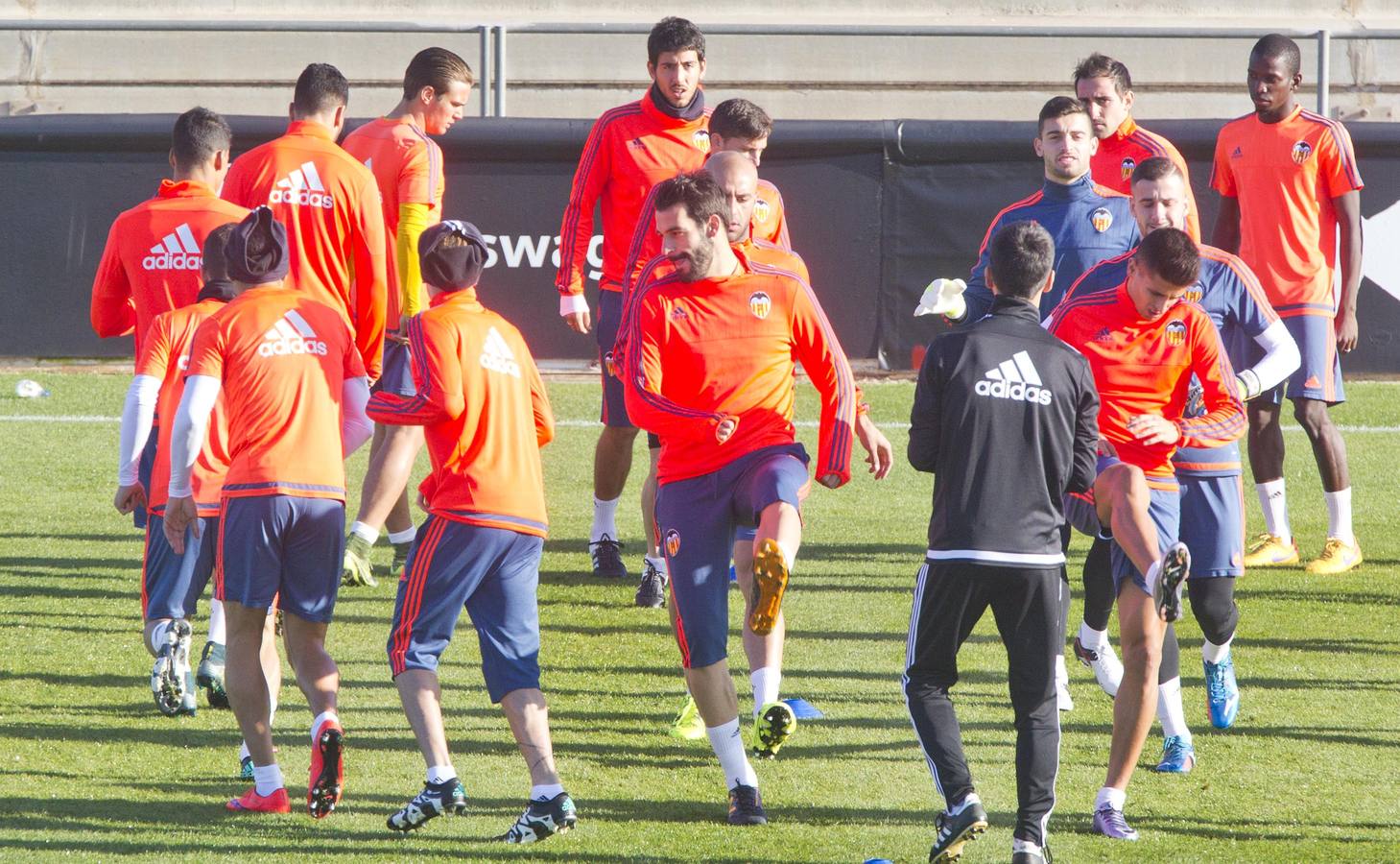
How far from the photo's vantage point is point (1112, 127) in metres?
7.68

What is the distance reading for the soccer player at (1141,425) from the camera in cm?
527

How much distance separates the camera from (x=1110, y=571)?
244 inches

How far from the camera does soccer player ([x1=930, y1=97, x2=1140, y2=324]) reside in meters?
6.78

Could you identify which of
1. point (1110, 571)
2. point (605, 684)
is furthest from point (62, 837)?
point (1110, 571)

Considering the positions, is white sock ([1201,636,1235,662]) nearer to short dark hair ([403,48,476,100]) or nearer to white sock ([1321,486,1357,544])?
white sock ([1321,486,1357,544])

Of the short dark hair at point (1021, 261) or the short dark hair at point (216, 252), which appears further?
the short dark hair at point (216, 252)

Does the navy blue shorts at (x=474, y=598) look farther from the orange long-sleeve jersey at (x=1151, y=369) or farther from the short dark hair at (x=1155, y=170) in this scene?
the short dark hair at (x=1155, y=170)

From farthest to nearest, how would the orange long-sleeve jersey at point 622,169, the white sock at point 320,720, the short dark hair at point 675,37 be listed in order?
the orange long-sleeve jersey at point 622,169 → the short dark hair at point 675,37 → the white sock at point 320,720

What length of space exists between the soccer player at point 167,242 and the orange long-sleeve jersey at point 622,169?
2.04 meters

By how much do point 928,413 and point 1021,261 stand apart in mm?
521

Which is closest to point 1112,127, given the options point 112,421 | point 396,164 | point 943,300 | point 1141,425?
point 943,300

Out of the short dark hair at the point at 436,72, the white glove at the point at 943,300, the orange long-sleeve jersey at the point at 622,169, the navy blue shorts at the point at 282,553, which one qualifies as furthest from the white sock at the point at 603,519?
the navy blue shorts at the point at 282,553

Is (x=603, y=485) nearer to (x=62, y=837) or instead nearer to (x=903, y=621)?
Result: (x=903, y=621)

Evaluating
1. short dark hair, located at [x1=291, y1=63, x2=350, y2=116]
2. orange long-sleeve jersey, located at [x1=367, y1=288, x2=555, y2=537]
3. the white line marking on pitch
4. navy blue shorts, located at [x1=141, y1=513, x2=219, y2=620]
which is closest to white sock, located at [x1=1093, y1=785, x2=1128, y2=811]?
orange long-sleeve jersey, located at [x1=367, y1=288, x2=555, y2=537]
